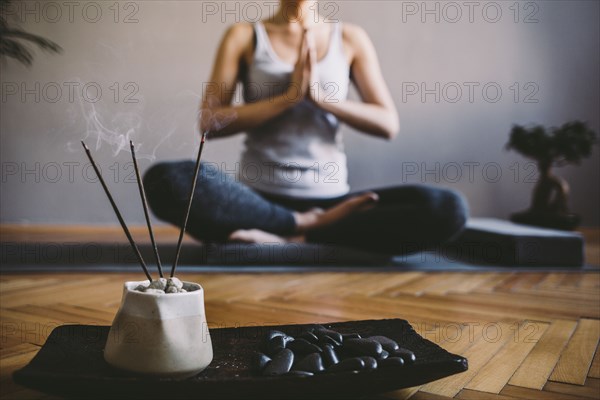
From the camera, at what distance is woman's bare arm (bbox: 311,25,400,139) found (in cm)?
145

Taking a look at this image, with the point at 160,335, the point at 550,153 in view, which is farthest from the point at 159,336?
the point at 550,153

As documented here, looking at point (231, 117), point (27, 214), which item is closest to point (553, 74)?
point (231, 117)

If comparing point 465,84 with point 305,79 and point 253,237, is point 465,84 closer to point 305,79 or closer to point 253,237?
point 305,79

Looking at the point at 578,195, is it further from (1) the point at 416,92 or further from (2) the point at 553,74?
(1) the point at 416,92

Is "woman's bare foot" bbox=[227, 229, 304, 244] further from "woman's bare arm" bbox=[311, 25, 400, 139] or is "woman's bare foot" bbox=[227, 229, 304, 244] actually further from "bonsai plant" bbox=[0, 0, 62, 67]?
"bonsai plant" bbox=[0, 0, 62, 67]

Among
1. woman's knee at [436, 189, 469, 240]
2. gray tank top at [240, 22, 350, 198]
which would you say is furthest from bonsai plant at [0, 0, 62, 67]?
woman's knee at [436, 189, 469, 240]

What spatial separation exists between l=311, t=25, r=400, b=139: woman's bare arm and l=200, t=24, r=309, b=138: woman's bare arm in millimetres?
106

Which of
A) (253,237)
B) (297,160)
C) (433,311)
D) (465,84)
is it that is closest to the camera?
(433,311)

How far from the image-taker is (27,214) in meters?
1.78

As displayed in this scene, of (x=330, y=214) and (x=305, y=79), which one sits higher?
(x=305, y=79)

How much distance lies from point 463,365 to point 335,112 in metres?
1.05

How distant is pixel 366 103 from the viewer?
63.6 inches

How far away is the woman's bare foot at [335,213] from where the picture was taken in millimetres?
A: 1409

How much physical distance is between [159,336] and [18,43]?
4.18 feet
